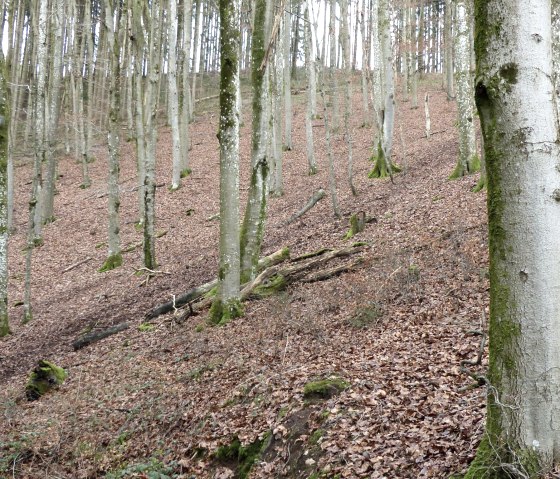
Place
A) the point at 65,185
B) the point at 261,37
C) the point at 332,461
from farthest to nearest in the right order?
the point at 65,185 → the point at 261,37 → the point at 332,461

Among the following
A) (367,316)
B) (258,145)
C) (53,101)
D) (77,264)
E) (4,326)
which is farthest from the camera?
(53,101)

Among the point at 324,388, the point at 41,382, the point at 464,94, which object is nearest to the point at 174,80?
the point at 464,94

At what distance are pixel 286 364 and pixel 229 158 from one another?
147 inches

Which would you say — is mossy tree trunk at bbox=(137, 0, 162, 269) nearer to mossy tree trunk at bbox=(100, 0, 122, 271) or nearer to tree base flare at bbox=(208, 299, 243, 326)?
mossy tree trunk at bbox=(100, 0, 122, 271)

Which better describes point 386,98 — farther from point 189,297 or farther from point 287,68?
point 189,297

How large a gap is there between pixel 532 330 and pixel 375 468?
74.1 inches

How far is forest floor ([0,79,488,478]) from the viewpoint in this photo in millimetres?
4828

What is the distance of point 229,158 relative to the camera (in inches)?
356

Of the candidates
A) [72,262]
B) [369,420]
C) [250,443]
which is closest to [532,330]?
[369,420]

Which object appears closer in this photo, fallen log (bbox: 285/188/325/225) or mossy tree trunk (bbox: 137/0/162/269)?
mossy tree trunk (bbox: 137/0/162/269)

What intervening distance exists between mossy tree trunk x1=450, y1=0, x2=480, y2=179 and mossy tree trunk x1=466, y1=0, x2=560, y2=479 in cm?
1069

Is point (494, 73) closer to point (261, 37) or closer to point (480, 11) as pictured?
point (480, 11)

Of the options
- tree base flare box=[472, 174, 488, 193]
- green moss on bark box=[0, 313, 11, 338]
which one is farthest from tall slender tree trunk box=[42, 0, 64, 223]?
tree base flare box=[472, 174, 488, 193]

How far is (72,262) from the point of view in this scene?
17406mm
